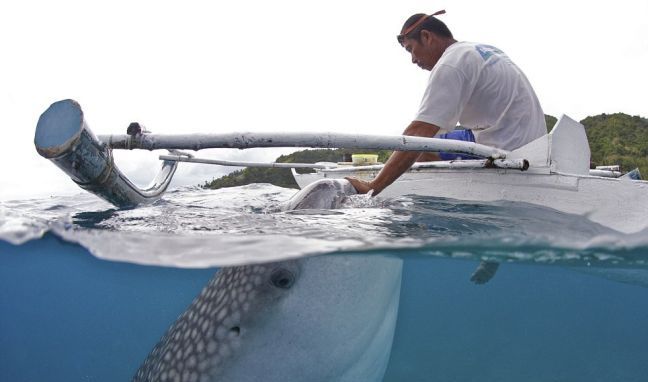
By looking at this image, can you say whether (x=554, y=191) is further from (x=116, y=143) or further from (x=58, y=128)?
(x=58, y=128)

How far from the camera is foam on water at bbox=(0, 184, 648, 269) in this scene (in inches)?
92.4

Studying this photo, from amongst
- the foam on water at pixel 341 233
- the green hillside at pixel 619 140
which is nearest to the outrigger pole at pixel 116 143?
the foam on water at pixel 341 233

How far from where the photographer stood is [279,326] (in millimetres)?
1975

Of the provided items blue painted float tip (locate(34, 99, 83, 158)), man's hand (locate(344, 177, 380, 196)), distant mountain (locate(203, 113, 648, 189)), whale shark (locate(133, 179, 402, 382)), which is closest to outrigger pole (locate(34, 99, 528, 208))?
blue painted float tip (locate(34, 99, 83, 158))

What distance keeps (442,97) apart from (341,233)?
181 cm

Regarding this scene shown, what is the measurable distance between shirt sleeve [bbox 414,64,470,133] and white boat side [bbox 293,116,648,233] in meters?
0.54

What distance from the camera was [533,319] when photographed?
44.7 feet

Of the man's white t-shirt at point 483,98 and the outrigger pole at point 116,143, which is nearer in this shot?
the outrigger pole at point 116,143

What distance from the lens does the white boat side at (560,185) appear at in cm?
298

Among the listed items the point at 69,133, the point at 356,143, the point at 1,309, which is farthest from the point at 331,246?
the point at 1,309

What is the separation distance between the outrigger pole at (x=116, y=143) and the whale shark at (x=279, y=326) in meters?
0.82

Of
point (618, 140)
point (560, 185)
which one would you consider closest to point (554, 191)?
point (560, 185)

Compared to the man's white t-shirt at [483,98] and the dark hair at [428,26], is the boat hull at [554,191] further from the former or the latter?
the dark hair at [428,26]

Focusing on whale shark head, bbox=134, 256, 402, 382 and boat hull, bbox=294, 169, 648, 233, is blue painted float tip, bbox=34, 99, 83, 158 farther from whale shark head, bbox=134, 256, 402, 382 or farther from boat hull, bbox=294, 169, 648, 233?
boat hull, bbox=294, 169, 648, 233
